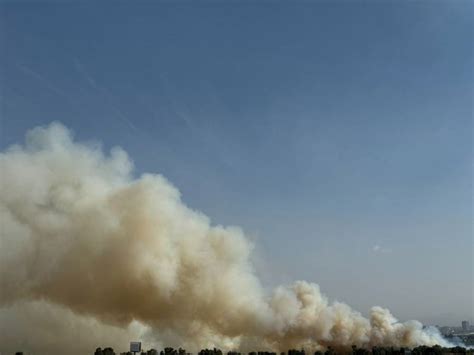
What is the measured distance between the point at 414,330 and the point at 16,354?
113m

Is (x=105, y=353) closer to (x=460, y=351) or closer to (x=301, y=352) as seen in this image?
(x=301, y=352)

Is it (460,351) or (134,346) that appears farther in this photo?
(460,351)

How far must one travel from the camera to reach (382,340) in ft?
439

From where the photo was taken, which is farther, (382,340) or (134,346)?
(382,340)

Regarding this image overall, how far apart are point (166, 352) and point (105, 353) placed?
17.7m

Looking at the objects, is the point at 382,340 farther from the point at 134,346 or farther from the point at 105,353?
the point at 105,353

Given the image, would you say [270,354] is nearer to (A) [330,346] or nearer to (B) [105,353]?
(A) [330,346]

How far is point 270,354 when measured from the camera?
440 ft

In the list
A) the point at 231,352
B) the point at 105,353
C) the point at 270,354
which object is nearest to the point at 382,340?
the point at 270,354

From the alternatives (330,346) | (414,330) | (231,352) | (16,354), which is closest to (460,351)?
(414,330)

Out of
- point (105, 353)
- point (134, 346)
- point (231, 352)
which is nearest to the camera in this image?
point (134, 346)

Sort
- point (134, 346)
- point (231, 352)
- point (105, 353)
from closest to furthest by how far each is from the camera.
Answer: point (134, 346)
point (105, 353)
point (231, 352)

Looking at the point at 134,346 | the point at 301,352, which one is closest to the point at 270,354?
the point at 301,352

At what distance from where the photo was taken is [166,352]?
139750mm
